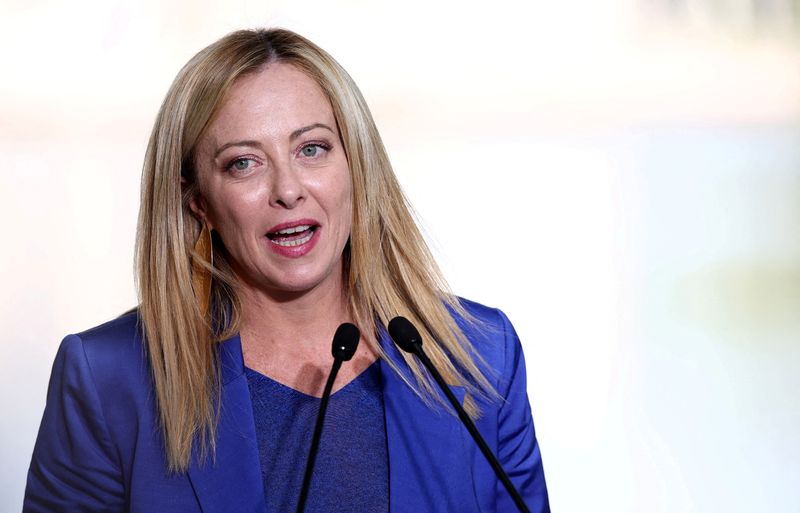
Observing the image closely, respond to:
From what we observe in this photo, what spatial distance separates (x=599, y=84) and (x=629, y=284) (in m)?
0.54

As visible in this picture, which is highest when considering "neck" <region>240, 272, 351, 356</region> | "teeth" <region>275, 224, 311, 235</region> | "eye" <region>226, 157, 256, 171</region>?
"eye" <region>226, 157, 256, 171</region>

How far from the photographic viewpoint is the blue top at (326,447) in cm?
194

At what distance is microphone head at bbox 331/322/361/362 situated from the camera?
66.1 inches

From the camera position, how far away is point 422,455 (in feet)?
6.55

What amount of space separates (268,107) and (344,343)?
478 millimetres

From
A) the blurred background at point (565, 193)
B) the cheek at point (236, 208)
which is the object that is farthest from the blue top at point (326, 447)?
the blurred background at point (565, 193)

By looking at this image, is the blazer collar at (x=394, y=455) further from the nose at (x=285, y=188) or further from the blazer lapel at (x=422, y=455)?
the nose at (x=285, y=188)

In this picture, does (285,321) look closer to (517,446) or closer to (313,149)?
(313,149)

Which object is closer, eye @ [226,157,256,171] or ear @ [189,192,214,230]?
eye @ [226,157,256,171]

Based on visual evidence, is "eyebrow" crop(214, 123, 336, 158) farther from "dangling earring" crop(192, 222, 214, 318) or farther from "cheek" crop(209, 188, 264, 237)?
"dangling earring" crop(192, 222, 214, 318)

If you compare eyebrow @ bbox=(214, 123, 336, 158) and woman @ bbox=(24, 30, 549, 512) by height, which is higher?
eyebrow @ bbox=(214, 123, 336, 158)

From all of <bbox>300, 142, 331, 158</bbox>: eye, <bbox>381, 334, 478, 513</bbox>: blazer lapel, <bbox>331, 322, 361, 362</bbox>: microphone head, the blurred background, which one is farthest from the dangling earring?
the blurred background

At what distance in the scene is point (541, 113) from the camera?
10.2ft

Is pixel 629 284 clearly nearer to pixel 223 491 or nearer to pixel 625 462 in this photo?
pixel 625 462
